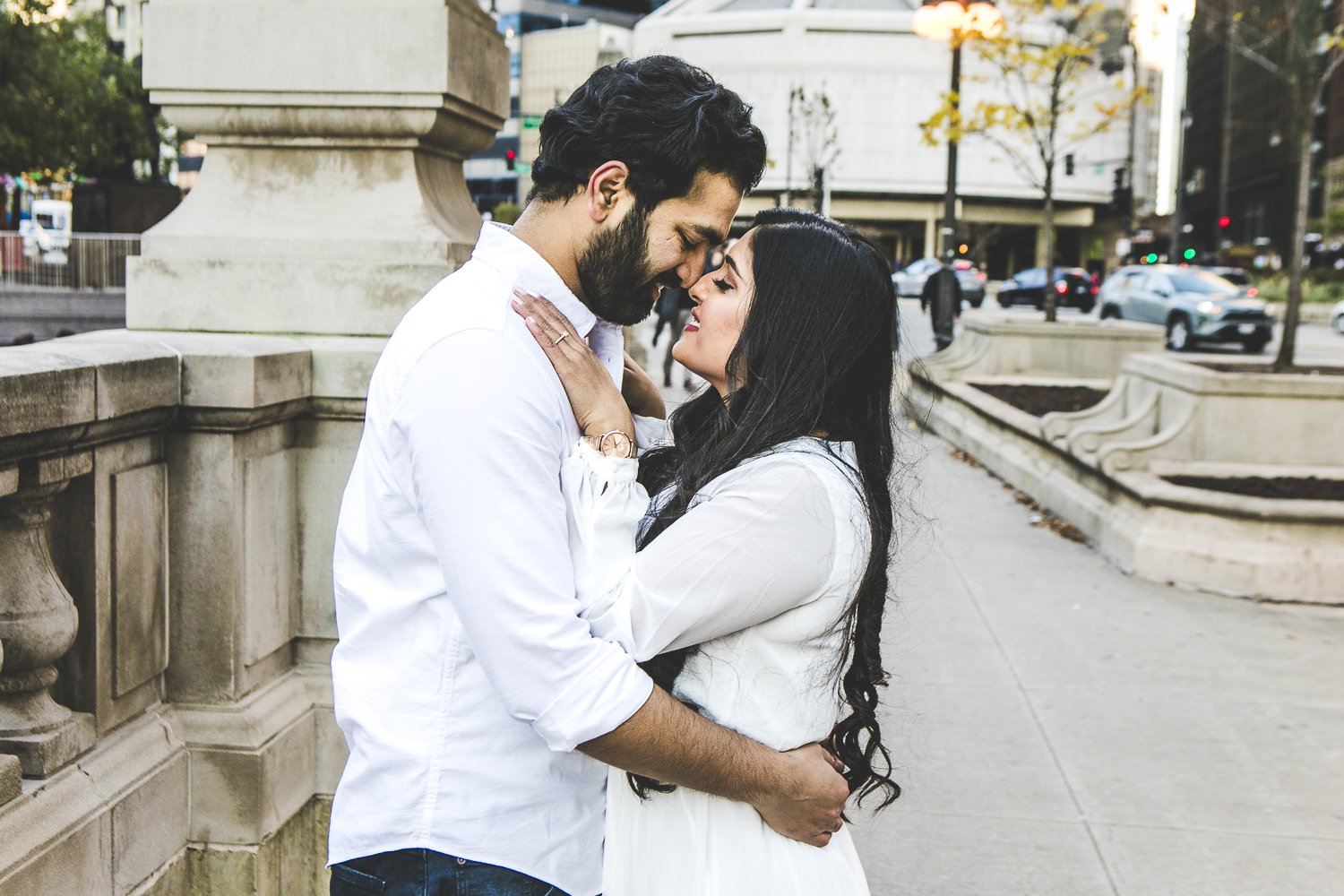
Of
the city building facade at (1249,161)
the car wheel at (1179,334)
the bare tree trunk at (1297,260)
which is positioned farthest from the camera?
the city building facade at (1249,161)

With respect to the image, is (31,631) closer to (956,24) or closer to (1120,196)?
(956,24)

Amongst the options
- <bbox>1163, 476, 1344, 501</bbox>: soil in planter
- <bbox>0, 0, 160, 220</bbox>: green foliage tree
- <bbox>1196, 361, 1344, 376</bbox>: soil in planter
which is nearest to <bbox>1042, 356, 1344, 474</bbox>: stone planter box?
<bbox>1163, 476, 1344, 501</bbox>: soil in planter

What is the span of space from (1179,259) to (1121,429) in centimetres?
4551

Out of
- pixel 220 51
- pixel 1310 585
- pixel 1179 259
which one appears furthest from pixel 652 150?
pixel 1179 259

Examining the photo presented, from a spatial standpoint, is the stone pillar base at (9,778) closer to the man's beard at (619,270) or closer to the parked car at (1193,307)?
the man's beard at (619,270)

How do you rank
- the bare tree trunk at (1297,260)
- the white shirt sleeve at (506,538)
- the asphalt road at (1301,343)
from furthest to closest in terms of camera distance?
1. the asphalt road at (1301,343)
2. the bare tree trunk at (1297,260)
3. the white shirt sleeve at (506,538)

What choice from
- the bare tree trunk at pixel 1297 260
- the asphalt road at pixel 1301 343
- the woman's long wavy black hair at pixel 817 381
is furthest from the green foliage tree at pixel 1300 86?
the woman's long wavy black hair at pixel 817 381

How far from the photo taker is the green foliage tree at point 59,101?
114ft

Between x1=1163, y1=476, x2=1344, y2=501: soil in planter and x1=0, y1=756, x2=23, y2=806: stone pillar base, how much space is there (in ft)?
22.5

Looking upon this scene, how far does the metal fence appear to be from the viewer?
2656 centimetres

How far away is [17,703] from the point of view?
2.30 meters

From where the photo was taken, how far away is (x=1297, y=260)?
36.2ft

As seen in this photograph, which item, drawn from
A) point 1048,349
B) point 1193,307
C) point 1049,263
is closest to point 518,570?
point 1048,349

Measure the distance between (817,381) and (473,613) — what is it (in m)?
0.66
